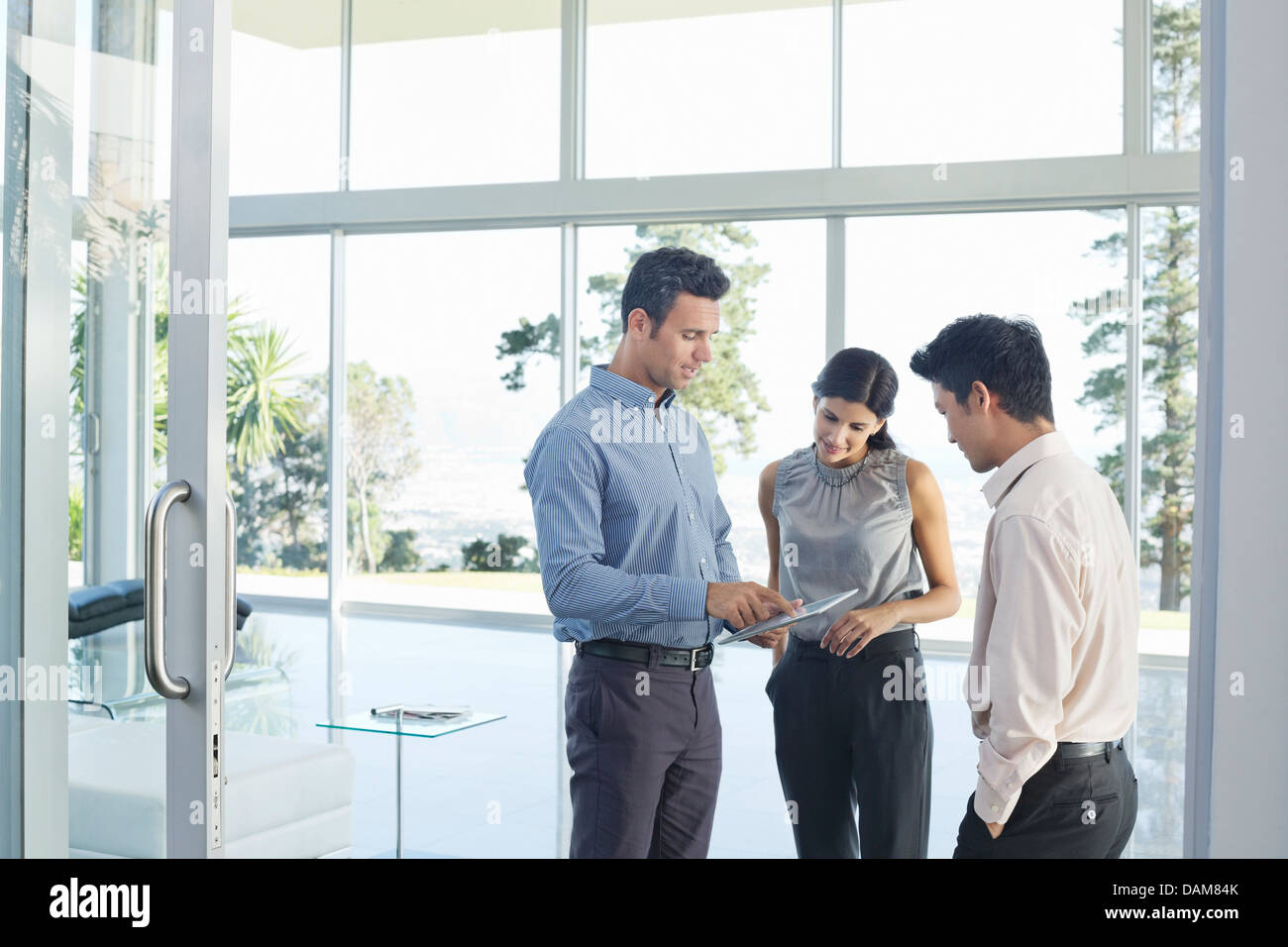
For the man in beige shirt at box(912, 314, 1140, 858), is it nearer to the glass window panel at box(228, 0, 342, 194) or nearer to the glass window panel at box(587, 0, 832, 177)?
the glass window panel at box(587, 0, 832, 177)

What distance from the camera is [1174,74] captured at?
7.25m

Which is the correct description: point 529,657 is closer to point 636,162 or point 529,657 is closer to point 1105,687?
point 636,162

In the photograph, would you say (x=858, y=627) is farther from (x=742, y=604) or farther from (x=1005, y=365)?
(x=1005, y=365)

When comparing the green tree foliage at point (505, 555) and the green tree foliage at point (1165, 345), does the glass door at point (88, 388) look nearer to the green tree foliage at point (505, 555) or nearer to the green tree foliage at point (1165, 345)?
the green tree foliage at point (1165, 345)

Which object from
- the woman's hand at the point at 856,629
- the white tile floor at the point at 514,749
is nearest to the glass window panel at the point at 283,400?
the white tile floor at the point at 514,749

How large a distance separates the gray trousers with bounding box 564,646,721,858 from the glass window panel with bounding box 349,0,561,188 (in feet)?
21.9

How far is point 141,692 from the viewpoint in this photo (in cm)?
196

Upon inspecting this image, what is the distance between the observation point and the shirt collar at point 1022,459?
1.87 metres

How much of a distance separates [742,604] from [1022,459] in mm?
621

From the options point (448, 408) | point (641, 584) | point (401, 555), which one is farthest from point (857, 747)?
point (401, 555)

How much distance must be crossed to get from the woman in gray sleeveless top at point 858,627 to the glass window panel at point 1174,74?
547cm

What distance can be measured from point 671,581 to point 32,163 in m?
1.31

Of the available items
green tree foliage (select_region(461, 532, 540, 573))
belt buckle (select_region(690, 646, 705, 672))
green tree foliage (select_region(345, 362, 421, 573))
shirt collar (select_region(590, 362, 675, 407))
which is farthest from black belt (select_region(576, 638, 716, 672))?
green tree foliage (select_region(345, 362, 421, 573))

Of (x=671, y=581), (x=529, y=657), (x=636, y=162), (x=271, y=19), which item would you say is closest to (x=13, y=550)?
(x=671, y=581)
